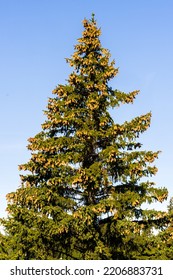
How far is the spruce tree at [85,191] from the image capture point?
17.2 metres

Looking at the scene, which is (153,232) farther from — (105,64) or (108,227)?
(105,64)

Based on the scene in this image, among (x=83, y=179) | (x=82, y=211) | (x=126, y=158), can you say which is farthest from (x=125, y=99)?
(x=82, y=211)

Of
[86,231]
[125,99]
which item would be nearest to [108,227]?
[86,231]

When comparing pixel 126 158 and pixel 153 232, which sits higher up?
pixel 126 158

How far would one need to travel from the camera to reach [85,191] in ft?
59.2

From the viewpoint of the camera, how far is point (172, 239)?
1806 centimetres

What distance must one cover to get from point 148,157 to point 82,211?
3.64m

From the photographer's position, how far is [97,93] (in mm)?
19797

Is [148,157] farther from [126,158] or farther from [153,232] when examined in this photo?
[153,232]

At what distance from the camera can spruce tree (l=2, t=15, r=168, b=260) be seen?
56.3 ft

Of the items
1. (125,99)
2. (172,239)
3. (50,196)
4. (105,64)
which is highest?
(105,64)
